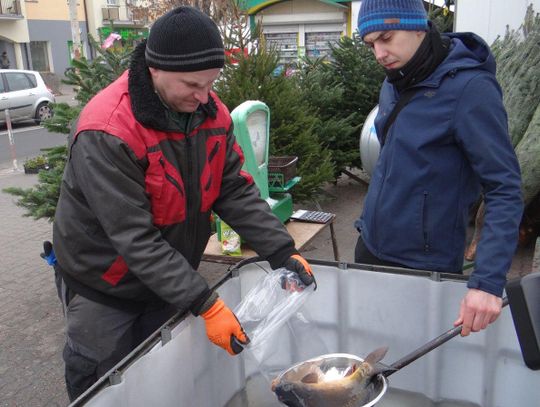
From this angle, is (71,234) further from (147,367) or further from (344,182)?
(344,182)

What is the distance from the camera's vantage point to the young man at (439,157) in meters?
1.60

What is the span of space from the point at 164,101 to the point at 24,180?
7638mm

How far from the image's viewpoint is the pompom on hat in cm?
176

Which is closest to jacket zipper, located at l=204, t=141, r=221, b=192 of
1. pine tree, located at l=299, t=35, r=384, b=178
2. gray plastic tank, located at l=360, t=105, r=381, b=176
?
gray plastic tank, located at l=360, t=105, r=381, b=176

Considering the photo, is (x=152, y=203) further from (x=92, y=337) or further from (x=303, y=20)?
(x=303, y=20)

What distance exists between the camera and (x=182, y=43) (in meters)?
1.55

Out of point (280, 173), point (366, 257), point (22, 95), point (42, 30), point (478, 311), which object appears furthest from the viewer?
point (42, 30)

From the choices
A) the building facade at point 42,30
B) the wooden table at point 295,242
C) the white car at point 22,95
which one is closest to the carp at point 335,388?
the wooden table at point 295,242

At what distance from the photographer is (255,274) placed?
2.03 metres

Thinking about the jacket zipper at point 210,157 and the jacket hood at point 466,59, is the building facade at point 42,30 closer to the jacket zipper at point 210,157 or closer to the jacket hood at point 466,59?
the jacket zipper at point 210,157

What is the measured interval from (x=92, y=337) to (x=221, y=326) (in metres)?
0.53

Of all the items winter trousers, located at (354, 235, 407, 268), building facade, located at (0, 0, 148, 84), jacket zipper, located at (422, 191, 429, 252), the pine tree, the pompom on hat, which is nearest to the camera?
the pompom on hat

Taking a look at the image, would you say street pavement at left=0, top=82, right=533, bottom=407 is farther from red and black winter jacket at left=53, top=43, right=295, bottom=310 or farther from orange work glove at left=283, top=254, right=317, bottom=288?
orange work glove at left=283, top=254, right=317, bottom=288

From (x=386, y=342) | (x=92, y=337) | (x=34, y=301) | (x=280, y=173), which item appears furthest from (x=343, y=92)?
(x=92, y=337)
